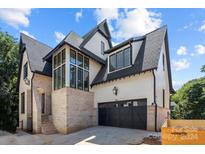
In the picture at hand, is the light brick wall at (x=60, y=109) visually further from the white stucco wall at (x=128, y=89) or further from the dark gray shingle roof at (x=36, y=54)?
the white stucco wall at (x=128, y=89)

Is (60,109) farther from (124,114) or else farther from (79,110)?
(124,114)

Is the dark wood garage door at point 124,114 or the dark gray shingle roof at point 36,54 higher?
the dark gray shingle roof at point 36,54

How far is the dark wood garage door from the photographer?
1462 centimetres

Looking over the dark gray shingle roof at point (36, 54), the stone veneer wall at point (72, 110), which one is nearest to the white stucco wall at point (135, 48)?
the stone veneer wall at point (72, 110)

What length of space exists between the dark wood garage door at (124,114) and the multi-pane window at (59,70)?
3.13 metres

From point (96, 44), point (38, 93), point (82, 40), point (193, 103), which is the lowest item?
point (193, 103)

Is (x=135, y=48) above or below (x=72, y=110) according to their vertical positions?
above

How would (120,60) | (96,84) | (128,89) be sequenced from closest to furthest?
1. (128,89)
2. (120,60)
3. (96,84)

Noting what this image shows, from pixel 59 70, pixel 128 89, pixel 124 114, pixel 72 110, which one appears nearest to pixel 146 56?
pixel 128 89

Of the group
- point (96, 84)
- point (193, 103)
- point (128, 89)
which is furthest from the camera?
point (193, 103)

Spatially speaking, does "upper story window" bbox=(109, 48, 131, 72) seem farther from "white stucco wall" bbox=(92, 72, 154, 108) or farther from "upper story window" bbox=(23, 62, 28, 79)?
"upper story window" bbox=(23, 62, 28, 79)

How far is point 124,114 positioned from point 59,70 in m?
5.32

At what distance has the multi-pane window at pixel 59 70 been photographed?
54.4 feet

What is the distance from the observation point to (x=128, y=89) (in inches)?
618
